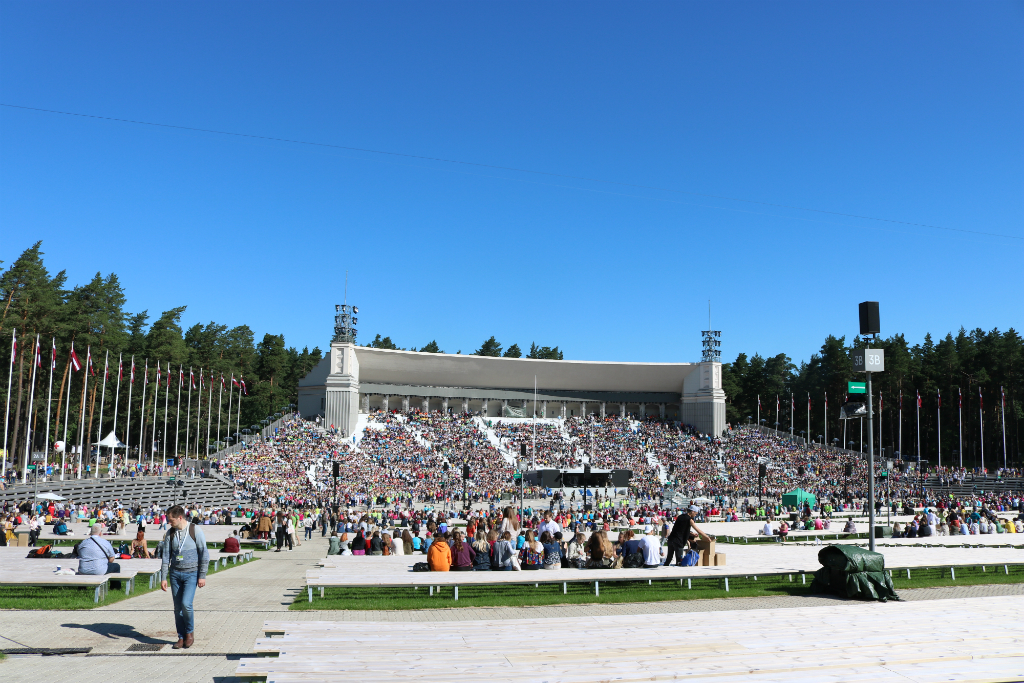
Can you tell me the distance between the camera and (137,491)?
4159 cm

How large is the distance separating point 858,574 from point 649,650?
5282 mm

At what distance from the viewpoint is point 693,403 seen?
251ft

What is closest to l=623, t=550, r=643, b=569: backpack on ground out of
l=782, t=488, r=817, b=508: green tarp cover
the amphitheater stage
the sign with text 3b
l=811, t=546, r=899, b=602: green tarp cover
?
the amphitheater stage

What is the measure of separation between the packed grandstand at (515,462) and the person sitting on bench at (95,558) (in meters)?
31.4

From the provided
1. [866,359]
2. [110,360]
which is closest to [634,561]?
[866,359]

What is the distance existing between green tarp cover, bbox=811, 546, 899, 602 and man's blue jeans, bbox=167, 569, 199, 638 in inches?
320

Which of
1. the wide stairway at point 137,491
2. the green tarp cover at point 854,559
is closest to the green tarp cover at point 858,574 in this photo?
the green tarp cover at point 854,559

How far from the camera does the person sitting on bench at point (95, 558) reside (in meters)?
11.2

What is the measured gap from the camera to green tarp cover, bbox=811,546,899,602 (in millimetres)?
9742

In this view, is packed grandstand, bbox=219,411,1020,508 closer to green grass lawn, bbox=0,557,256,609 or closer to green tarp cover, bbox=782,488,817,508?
green tarp cover, bbox=782,488,817,508

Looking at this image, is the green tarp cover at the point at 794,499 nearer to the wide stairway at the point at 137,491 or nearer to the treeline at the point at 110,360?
the wide stairway at the point at 137,491

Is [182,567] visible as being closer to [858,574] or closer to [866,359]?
[858,574]

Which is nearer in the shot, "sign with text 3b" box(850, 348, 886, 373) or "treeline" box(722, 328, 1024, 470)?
"sign with text 3b" box(850, 348, 886, 373)

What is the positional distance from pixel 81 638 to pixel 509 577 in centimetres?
583
